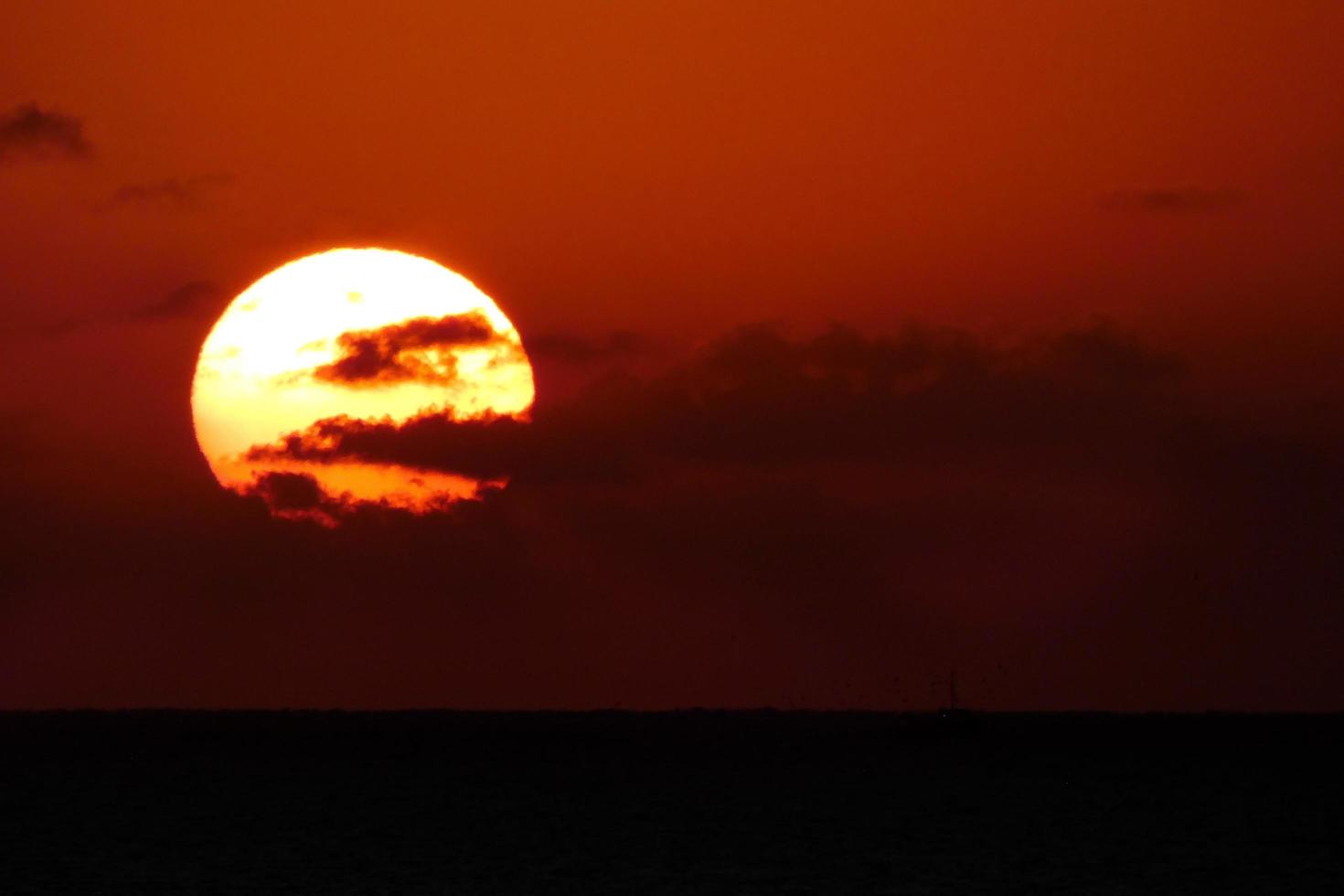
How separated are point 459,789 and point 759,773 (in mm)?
33779

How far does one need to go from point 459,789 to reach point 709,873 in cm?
7564

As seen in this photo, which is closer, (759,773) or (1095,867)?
(1095,867)

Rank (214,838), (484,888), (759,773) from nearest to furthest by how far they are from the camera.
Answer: (484,888) < (214,838) < (759,773)

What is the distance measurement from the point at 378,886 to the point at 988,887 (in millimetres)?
26541

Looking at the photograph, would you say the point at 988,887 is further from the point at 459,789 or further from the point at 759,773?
the point at 759,773

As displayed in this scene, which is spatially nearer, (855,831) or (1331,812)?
(855,831)

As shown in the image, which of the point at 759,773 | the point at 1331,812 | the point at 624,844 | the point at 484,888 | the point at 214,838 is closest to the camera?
the point at 484,888

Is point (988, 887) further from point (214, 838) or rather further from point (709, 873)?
point (214, 838)

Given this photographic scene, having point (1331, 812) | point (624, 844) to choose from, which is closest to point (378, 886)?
point (624, 844)

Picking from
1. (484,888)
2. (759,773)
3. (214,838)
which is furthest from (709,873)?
(759,773)

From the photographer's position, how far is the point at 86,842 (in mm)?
122625

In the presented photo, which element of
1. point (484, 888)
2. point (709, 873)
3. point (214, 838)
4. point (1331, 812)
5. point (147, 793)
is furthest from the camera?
point (147, 793)

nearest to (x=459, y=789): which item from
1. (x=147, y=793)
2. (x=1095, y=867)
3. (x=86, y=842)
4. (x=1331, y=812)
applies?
(x=147, y=793)

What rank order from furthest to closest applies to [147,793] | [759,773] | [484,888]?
[759,773], [147,793], [484,888]
